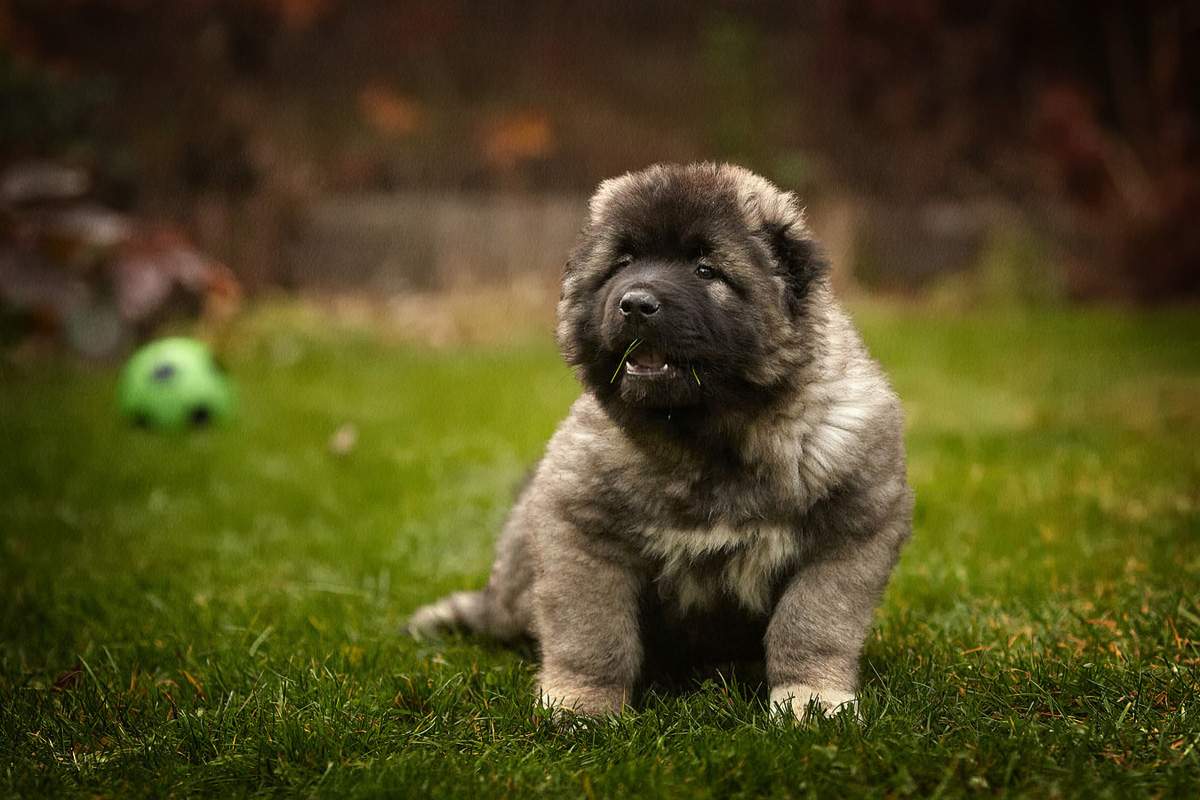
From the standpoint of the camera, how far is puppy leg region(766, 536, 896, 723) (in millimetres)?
2557

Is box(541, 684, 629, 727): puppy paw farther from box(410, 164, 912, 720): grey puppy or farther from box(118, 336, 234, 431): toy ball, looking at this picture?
box(118, 336, 234, 431): toy ball

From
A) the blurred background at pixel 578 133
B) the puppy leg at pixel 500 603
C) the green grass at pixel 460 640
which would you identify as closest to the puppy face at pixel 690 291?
the puppy leg at pixel 500 603

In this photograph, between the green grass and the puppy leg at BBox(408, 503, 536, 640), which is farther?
the puppy leg at BBox(408, 503, 536, 640)

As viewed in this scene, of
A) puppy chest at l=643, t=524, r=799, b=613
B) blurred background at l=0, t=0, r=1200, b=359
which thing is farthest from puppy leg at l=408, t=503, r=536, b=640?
blurred background at l=0, t=0, r=1200, b=359

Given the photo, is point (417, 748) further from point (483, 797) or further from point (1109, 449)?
point (1109, 449)

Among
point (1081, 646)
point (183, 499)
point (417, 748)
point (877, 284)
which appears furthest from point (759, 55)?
point (417, 748)

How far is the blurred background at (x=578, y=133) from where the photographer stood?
10.4 meters

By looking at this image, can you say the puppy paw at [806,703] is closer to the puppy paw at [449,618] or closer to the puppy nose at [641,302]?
the puppy nose at [641,302]

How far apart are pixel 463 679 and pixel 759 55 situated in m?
10.3

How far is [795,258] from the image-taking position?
2.82 metres

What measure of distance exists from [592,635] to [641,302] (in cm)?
78

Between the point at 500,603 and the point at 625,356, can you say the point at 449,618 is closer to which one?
the point at 500,603

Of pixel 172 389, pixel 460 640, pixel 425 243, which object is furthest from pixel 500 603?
pixel 425 243

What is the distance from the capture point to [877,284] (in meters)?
11.5
